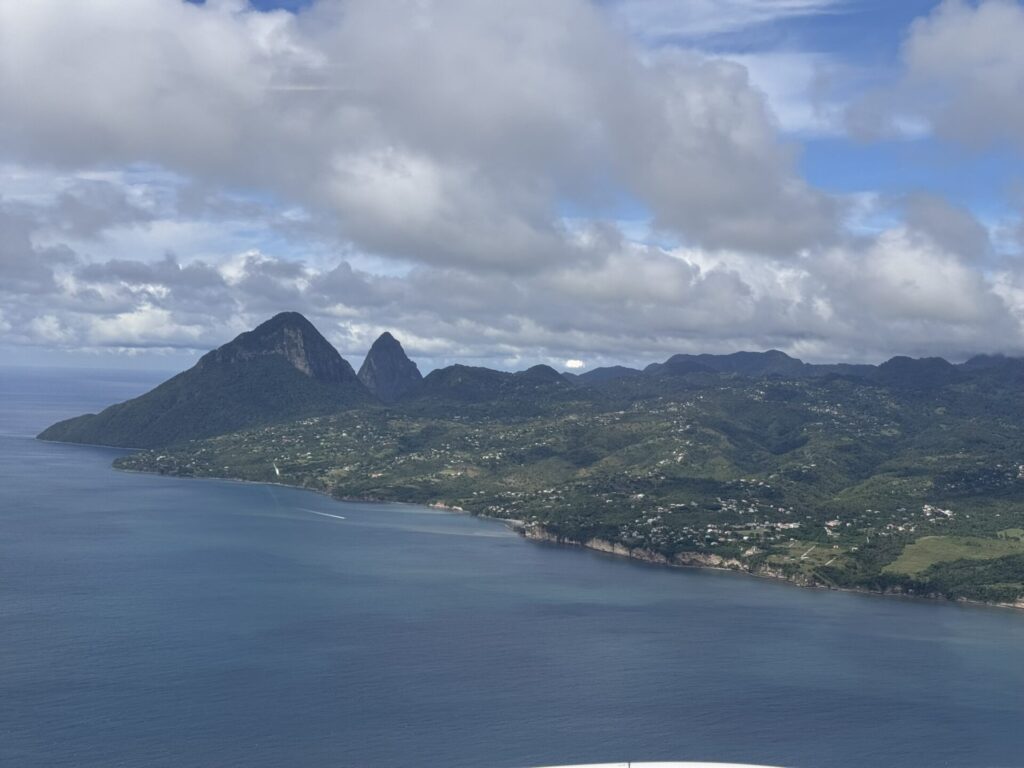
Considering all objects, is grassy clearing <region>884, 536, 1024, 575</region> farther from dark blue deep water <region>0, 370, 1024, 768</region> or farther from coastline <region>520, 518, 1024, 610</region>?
dark blue deep water <region>0, 370, 1024, 768</region>

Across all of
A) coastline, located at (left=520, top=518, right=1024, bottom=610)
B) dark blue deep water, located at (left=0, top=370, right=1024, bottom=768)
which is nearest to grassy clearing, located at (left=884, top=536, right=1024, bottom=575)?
coastline, located at (left=520, top=518, right=1024, bottom=610)

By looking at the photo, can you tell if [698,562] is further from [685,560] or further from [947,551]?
[947,551]

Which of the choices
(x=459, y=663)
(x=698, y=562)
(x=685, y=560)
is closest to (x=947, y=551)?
(x=698, y=562)

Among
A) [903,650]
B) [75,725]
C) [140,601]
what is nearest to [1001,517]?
[903,650]

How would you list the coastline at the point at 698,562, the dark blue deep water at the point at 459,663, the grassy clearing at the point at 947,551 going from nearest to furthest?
the dark blue deep water at the point at 459,663 → the coastline at the point at 698,562 → the grassy clearing at the point at 947,551

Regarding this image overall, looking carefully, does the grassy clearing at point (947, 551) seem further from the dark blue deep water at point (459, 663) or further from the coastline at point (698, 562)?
the dark blue deep water at point (459, 663)

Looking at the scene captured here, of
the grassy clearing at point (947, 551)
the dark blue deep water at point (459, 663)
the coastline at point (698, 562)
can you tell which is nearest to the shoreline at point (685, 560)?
the coastline at point (698, 562)
